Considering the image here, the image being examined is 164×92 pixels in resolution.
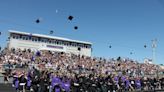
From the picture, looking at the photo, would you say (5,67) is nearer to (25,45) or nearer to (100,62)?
(100,62)

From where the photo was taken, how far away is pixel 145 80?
3366 cm

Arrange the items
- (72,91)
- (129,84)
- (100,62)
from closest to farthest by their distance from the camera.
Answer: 1. (72,91)
2. (129,84)
3. (100,62)

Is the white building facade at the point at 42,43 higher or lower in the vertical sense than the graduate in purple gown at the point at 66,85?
higher

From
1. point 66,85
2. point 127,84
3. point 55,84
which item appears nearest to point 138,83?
point 127,84

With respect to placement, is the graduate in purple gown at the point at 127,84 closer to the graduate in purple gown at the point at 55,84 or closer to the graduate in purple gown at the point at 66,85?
the graduate in purple gown at the point at 66,85

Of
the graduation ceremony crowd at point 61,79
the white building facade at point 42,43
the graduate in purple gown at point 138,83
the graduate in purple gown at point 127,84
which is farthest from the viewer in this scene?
the white building facade at point 42,43

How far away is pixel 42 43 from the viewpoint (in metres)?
62.1

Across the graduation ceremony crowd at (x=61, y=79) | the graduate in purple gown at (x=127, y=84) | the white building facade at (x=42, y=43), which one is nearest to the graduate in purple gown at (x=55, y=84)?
→ the graduation ceremony crowd at (x=61, y=79)

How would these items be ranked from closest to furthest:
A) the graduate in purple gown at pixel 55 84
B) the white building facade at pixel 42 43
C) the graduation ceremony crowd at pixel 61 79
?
the graduate in purple gown at pixel 55 84 < the graduation ceremony crowd at pixel 61 79 < the white building facade at pixel 42 43

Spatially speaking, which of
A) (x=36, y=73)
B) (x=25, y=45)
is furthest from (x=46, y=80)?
(x=25, y=45)

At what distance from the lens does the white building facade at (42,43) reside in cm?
5803

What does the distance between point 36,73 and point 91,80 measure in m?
5.00

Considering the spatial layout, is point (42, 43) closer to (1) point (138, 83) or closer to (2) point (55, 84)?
(1) point (138, 83)

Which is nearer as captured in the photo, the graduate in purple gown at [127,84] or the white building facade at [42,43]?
the graduate in purple gown at [127,84]
